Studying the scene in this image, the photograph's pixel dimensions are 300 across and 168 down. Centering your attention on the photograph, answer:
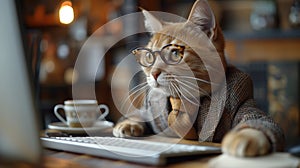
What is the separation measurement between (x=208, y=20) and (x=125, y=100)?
26 cm

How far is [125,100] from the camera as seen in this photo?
1026 mm

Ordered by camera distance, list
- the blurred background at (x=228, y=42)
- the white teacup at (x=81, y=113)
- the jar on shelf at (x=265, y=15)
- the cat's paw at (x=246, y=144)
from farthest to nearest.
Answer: the jar on shelf at (x=265, y=15) < the blurred background at (x=228, y=42) < the white teacup at (x=81, y=113) < the cat's paw at (x=246, y=144)

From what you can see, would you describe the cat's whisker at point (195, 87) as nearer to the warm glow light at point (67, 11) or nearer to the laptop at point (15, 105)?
the laptop at point (15, 105)

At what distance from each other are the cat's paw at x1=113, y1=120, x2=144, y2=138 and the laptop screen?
33cm

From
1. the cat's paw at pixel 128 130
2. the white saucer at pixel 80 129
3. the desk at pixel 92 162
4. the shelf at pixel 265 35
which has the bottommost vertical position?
the shelf at pixel 265 35

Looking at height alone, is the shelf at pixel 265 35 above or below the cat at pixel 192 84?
below

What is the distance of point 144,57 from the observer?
933mm

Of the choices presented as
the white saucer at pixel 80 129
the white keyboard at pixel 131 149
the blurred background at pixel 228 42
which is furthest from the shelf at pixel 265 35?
the white keyboard at pixel 131 149

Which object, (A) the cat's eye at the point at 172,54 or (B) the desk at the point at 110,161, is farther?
(A) the cat's eye at the point at 172,54

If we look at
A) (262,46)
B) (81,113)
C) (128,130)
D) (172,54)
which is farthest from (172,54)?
(262,46)

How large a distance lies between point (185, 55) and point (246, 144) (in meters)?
0.31

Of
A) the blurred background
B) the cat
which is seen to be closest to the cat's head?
the cat

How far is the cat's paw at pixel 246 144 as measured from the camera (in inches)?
25.9

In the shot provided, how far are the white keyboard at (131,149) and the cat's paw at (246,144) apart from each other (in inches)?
4.8
